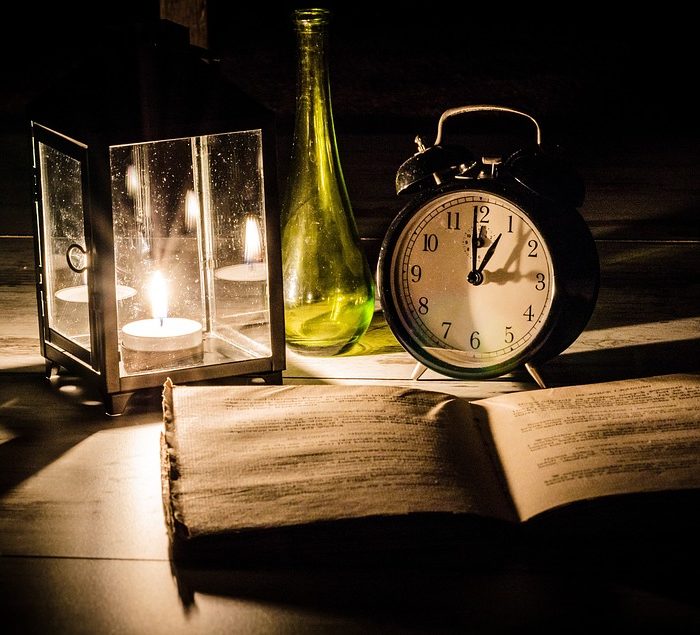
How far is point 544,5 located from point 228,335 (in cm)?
477

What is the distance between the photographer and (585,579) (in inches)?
29.2

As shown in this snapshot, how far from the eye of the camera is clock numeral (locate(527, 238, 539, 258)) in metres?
1.13

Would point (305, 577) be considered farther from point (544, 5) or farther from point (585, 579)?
point (544, 5)

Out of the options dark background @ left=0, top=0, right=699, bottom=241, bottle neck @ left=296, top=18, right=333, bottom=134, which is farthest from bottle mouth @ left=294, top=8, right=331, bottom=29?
dark background @ left=0, top=0, right=699, bottom=241

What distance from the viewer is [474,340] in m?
1.17

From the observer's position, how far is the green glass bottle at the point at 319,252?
4.15 ft

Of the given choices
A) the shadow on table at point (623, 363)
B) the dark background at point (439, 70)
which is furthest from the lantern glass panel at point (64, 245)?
the dark background at point (439, 70)

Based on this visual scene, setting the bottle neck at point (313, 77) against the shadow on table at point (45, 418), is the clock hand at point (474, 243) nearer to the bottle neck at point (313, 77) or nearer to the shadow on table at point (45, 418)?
the bottle neck at point (313, 77)

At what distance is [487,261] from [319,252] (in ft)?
0.74

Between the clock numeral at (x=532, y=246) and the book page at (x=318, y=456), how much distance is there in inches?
9.4

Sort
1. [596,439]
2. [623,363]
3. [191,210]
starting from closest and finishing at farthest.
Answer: [596,439], [191,210], [623,363]

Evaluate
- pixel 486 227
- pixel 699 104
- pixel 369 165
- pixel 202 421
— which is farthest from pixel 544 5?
pixel 202 421

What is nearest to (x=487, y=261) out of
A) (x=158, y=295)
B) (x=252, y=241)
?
(x=252, y=241)

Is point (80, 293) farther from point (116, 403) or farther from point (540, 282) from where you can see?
point (540, 282)
